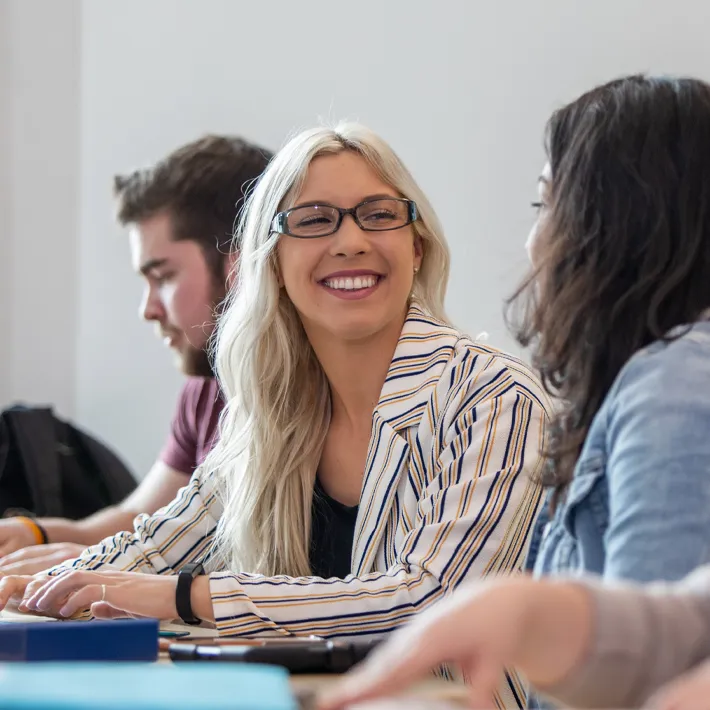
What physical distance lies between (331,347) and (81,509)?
127 centimetres

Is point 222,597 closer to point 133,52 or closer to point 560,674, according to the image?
point 560,674

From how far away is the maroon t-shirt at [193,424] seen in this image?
2.39m

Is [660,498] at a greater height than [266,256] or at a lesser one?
lesser

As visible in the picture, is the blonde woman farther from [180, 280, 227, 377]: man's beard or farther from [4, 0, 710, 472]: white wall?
[4, 0, 710, 472]: white wall

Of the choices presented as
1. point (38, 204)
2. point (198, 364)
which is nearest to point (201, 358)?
point (198, 364)

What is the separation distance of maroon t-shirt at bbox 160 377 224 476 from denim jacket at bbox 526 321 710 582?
1441 mm

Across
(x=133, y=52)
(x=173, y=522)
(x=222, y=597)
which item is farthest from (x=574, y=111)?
(x=133, y=52)

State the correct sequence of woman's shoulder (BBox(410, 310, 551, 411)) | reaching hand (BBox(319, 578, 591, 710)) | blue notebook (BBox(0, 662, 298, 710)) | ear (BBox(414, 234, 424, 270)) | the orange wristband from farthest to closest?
the orange wristband, ear (BBox(414, 234, 424, 270)), woman's shoulder (BBox(410, 310, 551, 411)), reaching hand (BBox(319, 578, 591, 710)), blue notebook (BBox(0, 662, 298, 710))

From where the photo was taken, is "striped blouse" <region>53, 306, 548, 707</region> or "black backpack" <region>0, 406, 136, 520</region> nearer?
"striped blouse" <region>53, 306, 548, 707</region>

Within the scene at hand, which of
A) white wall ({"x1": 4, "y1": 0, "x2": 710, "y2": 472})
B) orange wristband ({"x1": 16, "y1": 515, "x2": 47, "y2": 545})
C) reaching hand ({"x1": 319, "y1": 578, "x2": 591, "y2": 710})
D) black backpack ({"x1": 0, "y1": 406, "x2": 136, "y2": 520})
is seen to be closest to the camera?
reaching hand ({"x1": 319, "y1": 578, "x2": 591, "y2": 710})

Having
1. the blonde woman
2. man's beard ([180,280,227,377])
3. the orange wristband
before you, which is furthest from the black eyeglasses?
the orange wristband

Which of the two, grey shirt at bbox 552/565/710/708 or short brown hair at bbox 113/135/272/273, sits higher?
short brown hair at bbox 113/135/272/273

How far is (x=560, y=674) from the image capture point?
75cm

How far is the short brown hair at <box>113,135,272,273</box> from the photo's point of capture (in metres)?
2.46
